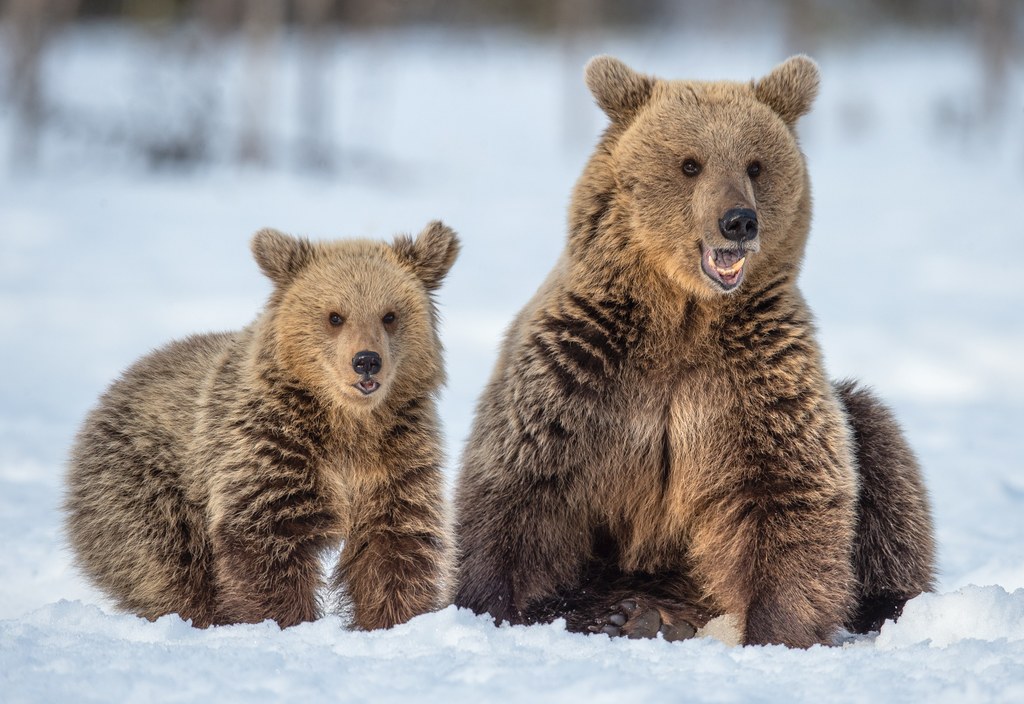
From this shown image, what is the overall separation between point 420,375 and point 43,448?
393 cm

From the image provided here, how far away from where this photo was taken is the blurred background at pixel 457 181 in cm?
1044

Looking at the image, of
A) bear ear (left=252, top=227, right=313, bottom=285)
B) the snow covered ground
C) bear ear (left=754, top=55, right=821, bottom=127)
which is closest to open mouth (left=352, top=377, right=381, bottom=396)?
bear ear (left=252, top=227, right=313, bottom=285)

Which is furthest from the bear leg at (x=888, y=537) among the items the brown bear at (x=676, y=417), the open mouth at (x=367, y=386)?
the open mouth at (x=367, y=386)

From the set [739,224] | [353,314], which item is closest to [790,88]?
[739,224]

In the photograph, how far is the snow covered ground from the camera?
4.18m

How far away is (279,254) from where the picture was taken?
5738 mm

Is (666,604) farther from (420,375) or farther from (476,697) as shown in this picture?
(476,697)

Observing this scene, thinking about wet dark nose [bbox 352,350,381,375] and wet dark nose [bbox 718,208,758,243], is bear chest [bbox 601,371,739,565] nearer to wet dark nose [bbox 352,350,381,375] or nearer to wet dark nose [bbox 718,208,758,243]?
wet dark nose [bbox 718,208,758,243]

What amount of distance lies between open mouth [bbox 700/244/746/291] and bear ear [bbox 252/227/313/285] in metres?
1.70

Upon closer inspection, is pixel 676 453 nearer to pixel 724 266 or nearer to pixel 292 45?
pixel 724 266

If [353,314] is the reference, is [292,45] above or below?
above

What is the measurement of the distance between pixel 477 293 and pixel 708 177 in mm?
9640

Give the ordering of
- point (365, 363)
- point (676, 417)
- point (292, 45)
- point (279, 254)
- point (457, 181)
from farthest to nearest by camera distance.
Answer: point (292, 45), point (457, 181), point (279, 254), point (676, 417), point (365, 363)

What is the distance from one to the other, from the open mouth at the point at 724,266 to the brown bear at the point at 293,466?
124 centimetres
